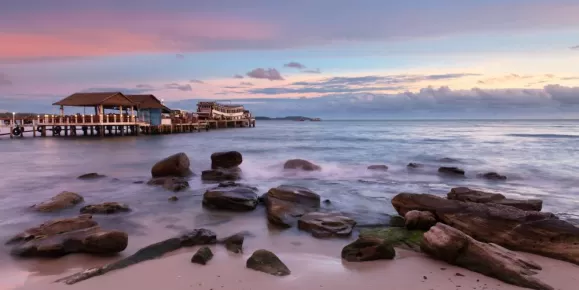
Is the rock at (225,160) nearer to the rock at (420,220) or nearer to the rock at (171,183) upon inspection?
the rock at (171,183)

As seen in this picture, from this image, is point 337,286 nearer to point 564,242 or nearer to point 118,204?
point 564,242

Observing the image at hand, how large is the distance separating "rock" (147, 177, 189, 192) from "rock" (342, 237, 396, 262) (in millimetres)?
7606

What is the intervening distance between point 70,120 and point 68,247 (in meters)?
48.0

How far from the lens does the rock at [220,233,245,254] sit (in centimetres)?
680

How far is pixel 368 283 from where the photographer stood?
5.44 metres

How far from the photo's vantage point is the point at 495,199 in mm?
9289

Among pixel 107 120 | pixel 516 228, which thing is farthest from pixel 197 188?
pixel 107 120

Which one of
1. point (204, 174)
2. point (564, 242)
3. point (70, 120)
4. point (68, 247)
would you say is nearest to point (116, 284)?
point (68, 247)

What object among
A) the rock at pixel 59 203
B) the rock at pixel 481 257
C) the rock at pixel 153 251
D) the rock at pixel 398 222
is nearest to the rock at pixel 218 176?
the rock at pixel 59 203

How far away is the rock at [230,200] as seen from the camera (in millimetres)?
9875

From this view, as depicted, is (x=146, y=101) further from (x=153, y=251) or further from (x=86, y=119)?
(x=153, y=251)

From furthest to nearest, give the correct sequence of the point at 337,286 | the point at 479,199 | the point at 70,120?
1. the point at 70,120
2. the point at 479,199
3. the point at 337,286

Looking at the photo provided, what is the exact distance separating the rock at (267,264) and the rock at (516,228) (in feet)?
11.4

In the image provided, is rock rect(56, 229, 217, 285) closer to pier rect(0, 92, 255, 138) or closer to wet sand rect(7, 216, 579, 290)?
wet sand rect(7, 216, 579, 290)
